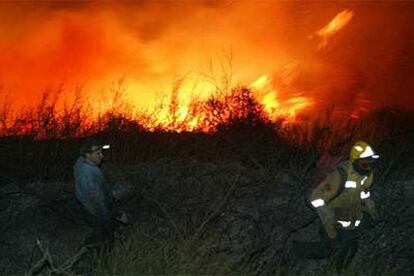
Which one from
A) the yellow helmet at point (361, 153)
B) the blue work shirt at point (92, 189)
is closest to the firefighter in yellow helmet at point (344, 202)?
the yellow helmet at point (361, 153)

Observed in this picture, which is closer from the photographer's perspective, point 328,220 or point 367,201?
point 328,220

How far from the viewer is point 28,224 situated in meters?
9.55

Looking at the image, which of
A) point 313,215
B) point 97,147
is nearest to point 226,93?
point 313,215

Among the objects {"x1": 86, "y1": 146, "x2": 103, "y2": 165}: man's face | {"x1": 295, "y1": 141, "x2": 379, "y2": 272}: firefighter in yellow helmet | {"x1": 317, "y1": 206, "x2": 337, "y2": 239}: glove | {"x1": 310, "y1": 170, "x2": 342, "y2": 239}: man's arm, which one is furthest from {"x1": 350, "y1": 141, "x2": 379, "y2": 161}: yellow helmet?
{"x1": 86, "y1": 146, "x2": 103, "y2": 165}: man's face

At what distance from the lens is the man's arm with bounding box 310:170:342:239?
6.56 m

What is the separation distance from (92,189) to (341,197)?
2.77 metres

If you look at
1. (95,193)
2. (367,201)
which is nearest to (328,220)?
(367,201)

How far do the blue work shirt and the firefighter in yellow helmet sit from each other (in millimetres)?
2362

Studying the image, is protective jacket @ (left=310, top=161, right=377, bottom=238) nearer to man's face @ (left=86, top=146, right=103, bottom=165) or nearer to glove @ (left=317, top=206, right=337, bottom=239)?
glove @ (left=317, top=206, right=337, bottom=239)

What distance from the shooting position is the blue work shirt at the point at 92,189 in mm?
7020

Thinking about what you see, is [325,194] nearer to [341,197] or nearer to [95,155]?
[341,197]

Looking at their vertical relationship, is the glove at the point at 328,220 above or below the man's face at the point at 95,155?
below

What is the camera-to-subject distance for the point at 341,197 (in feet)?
21.9

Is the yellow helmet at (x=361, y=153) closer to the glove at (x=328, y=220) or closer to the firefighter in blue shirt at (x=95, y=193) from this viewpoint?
the glove at (x=328, y=220)
